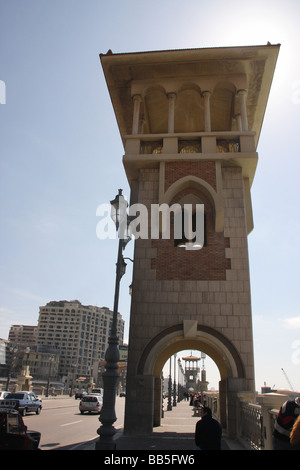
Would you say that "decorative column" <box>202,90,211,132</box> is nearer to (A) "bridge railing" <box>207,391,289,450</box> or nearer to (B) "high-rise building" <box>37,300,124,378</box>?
(A) "bridge railing" <box>207,391,289,450</box>

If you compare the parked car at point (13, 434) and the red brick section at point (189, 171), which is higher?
the red brick section at point (189, 171)

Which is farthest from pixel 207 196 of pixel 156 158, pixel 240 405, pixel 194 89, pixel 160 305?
pixel 240 405

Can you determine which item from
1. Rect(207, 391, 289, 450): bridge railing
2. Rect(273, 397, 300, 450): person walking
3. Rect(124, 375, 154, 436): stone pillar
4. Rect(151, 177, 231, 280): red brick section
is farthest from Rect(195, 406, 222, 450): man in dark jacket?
Rect(151, 177, 231, 280): red brick section

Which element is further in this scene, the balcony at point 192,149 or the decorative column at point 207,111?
the decorative column at point 207,111

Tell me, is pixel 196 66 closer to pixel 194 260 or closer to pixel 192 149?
pixel 192 149

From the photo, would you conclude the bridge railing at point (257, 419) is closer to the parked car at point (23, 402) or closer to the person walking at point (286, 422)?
the person walking at point (286, 422)

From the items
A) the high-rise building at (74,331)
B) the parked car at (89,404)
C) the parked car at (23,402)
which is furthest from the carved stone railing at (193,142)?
the high-rise building at (74,331)

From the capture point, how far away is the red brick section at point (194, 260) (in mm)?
13797

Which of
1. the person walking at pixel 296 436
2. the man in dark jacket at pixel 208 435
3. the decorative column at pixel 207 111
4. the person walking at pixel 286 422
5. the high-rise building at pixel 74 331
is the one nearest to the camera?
the person walking at pixel 296 436

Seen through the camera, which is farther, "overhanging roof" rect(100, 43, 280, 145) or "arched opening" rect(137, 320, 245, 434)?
"overhanging roof" rect(100, 43, 280, 145)

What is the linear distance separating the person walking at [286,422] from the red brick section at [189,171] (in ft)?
35.1

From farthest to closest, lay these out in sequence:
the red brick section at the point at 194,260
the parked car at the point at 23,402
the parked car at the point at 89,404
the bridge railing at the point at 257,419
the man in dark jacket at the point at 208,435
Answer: the parked car at the point at 89,404 → the parked car at the point at 23,402 → the red brick section at the point at 194,260 → the bridge railing at the point at 257,419 → the man in dark jacket at the point at 208,435

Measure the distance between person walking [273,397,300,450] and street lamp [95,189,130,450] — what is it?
361 cm

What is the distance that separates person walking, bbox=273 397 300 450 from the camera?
216 inches
